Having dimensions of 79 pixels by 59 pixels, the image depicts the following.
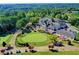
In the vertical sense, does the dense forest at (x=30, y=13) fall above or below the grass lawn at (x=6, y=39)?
above

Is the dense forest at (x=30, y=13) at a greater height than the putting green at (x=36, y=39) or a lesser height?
greater

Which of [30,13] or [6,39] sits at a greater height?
[30,13]

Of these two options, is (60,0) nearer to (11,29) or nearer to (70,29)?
(70,29)

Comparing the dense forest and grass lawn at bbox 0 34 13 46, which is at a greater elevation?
the dense forest

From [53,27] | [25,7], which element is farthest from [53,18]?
[25,7]
